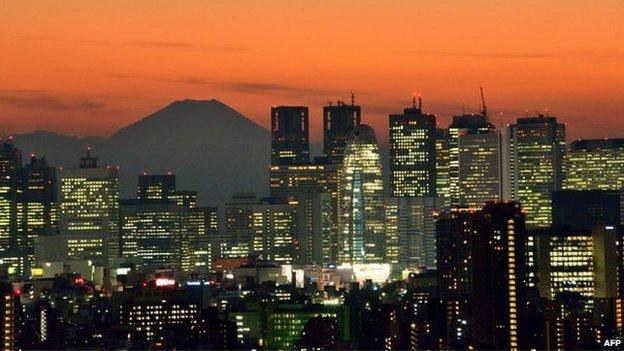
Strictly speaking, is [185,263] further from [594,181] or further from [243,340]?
[243,340]

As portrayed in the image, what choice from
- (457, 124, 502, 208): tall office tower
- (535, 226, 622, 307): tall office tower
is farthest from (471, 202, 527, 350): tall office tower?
(457, 124, 502, 208): tall office tower

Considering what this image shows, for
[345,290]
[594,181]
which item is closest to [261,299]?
[345,290]

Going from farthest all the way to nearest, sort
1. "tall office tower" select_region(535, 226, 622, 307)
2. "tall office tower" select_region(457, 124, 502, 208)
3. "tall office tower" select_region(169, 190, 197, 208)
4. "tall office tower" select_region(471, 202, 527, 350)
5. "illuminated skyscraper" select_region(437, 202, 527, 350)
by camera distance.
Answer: "tall office tower" select_region(169, 190, 197, 208) < "tall office tower" select_region(457, 124, 502, 208) < "tall office tower" select_region(535, 226, 622, 307) < "illuminated skyscraper" select_region(437, 202, 527, 350) < "tall office tower" select_region(471, 202, 527, 350)

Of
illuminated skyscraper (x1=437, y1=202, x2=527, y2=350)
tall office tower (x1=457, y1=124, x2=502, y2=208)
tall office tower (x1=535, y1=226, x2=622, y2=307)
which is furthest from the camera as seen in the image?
tall office tower (x1=457, y1=124, x2=502, y2=208)

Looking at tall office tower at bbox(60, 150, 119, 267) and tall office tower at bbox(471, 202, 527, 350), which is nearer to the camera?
tall office tower at bbox(471, 202, 527, 350)

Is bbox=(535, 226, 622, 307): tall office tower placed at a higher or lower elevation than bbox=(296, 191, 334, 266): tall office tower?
lower

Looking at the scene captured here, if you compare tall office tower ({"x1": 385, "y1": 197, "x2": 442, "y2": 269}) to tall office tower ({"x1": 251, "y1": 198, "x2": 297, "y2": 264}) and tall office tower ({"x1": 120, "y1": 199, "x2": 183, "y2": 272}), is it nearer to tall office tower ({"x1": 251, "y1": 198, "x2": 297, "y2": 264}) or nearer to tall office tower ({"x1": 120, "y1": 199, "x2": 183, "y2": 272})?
tall office tower ({"x1": 251, "y1": 198, "x2": 297, "y2": 264})

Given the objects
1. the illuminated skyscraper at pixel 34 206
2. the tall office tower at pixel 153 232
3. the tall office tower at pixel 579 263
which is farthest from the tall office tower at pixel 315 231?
A: the tall office tower at pixel 579 263
